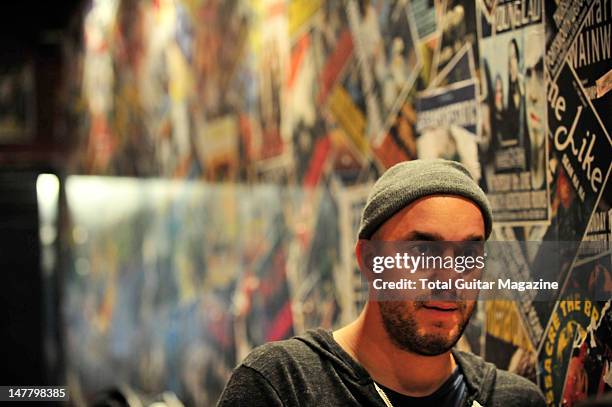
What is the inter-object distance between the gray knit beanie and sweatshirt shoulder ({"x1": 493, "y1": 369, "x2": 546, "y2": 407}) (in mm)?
237

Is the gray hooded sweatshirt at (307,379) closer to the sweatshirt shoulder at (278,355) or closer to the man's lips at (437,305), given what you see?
the sweatshirt shoulder at (278,355)

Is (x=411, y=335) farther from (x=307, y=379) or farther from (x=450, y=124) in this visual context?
(x=450, y=124)

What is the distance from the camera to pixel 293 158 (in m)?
2.81

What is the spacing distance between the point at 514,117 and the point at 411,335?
514 millimetres

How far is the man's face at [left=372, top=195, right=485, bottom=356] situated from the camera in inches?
54.7

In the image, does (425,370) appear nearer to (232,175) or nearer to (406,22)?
(406,22)

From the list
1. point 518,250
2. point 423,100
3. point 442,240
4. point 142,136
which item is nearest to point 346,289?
point 423,100

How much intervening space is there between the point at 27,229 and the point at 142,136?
1540 mm

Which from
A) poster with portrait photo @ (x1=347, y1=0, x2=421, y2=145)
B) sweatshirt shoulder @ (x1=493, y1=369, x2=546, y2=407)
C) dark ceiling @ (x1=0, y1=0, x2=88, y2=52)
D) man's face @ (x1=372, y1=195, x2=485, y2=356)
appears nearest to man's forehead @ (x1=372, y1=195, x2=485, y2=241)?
man's face @ (x1=372, y1=195, x2=485, y2=356)

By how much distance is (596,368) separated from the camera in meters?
1.55

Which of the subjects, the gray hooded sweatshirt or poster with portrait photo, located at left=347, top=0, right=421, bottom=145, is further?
poster with portrait photo, located at left=347, top=0, right=421, bottom=145

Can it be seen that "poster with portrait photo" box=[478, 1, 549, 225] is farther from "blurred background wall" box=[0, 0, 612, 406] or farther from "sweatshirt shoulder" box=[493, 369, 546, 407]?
"sweatshirt shoulder" box=[493, 369, 546, 407]

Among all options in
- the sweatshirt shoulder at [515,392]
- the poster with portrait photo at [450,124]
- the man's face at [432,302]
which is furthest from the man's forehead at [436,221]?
the poster with portrait photo at [450,124]

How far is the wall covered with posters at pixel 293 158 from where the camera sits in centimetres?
163
